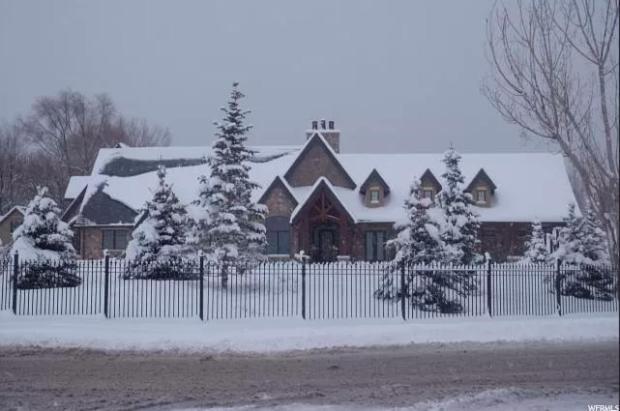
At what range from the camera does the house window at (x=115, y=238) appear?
39.9m

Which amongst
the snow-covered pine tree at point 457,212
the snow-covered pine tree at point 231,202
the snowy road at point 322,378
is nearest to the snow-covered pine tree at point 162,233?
the snow-covered pine tree at point 231,202

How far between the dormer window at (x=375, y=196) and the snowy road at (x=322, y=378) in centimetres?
2501

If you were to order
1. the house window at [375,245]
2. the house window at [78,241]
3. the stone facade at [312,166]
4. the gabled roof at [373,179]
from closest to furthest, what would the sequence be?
the house window at [375,245]
the gabled roof at [373,179]
the stone facade at [312,166]
the house window at [78,241]

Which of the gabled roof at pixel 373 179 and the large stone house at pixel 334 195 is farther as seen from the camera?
the gabled roof at pixel 373 179

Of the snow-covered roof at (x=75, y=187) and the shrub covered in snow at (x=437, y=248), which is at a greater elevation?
the snow-covered roof at (x=75, y=187)

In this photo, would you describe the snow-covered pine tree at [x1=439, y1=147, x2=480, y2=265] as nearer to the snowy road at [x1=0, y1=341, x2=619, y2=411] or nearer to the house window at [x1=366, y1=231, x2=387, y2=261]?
the snowy road at [x1=0, y1=341, x2=619, y2=411]

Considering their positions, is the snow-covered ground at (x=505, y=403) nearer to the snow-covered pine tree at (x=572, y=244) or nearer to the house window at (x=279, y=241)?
the snow-covered pine tree at (x=572, y=244)

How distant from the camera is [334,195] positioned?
3566 centimetres

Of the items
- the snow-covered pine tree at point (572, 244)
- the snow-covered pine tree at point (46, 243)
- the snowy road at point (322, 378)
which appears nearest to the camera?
the snowy road at point (322, 378)

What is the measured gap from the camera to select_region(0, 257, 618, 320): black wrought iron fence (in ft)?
59.6

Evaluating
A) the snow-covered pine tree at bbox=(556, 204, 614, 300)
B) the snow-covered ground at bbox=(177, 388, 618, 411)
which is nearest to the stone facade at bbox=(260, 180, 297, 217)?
the snow-covered pine tree at bbox=(556, 204, 614, 300)

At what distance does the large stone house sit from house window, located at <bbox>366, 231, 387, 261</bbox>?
0.05 meters

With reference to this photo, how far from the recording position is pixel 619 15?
28.0 feet

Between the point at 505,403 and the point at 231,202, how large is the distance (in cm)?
1635
